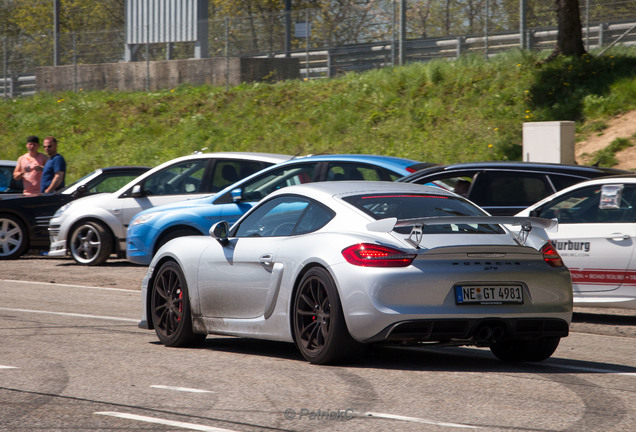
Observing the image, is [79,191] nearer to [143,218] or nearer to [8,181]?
[8,181]

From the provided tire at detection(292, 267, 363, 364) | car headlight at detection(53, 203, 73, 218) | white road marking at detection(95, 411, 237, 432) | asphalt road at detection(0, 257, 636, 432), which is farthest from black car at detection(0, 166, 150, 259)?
white road marking at detection(95, 411, 237, 432)

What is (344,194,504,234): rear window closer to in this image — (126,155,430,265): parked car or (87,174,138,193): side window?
(126,155,430,265): parked car

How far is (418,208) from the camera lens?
7684 mm

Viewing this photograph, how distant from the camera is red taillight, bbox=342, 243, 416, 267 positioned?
271 inches

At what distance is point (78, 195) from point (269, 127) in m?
10.9

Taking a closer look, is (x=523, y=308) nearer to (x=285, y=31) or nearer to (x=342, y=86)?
(x=342, y=86)

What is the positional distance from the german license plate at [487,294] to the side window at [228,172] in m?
8.67

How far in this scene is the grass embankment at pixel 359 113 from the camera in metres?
23.6

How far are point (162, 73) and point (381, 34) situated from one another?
26.6 ft

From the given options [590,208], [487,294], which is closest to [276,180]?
[590,208]

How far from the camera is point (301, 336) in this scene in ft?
24.1

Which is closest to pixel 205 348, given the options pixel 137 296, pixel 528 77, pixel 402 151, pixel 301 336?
pixel 301 336

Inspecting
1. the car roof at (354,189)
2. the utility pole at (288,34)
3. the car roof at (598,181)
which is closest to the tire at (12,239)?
the car roof at (598,181)

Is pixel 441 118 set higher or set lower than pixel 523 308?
higher
